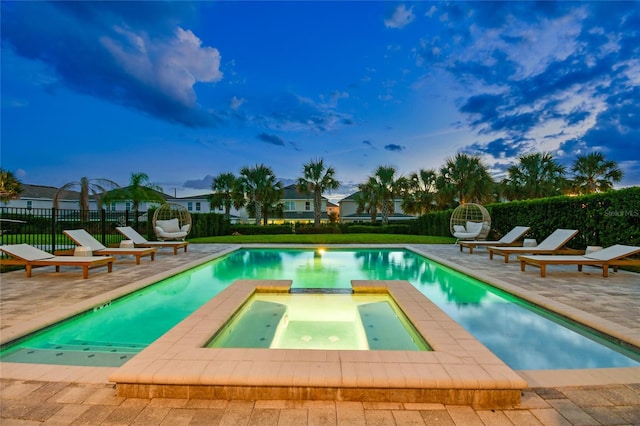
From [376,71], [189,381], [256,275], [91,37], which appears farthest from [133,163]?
[189,381]

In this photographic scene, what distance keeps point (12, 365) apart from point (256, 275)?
5573 mm

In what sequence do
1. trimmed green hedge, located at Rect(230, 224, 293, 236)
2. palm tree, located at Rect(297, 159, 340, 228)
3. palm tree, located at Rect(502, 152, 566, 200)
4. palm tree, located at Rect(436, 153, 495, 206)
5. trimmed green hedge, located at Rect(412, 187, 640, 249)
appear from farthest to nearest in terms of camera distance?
palm tree, located at Rect(297, 159, 340, 228) → palm tree, located at Rect(502, 152, 566, 200) → palm tree, located at Rect(436, 153, 495, 206) → trimmed green hedge, located at Rect(230, 224, 293, 236) → trimmed green hedge, located at Rect(412, 187, 640, 249)

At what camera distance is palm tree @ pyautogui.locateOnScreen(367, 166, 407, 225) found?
93.6 ft

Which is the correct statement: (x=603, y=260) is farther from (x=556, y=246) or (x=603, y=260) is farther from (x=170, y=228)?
(x=170, y=228)

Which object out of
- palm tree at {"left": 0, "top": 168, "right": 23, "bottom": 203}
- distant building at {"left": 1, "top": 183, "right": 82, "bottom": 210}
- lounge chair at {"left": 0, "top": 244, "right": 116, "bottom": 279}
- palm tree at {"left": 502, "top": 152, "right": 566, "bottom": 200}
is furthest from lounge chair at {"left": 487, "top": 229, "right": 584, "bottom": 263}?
distant building at {"left": 1, "top": 183, "right": 82, "bottom": 210}

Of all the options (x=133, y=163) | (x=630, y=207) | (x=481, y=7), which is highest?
(x=481, y=7)

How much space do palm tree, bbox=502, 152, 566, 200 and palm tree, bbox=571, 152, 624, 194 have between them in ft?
6.31

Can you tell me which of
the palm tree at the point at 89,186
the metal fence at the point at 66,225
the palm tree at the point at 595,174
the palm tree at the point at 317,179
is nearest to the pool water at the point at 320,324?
the metal fence at the point at 66,225

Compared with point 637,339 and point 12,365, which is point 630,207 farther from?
point 12,365

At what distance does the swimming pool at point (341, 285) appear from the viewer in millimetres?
→ 3494

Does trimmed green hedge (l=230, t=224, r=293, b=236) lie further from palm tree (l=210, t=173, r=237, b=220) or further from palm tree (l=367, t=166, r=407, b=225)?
palm tree (l=210, t=173, r=237, b=220)

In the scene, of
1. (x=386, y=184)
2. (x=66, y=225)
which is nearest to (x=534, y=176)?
(x=386, y=184)

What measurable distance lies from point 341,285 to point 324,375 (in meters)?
4.59

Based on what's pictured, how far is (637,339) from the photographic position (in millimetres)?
3564
